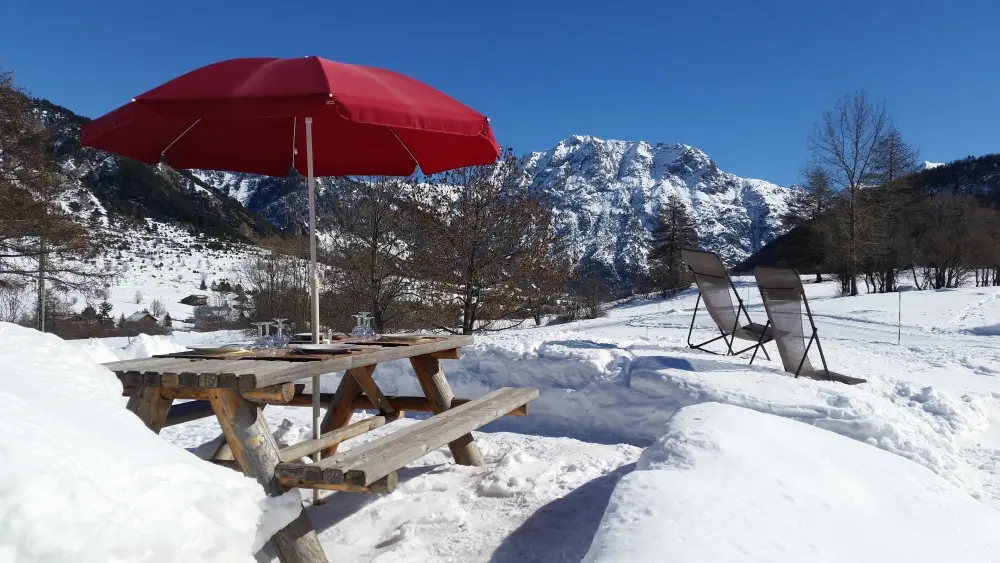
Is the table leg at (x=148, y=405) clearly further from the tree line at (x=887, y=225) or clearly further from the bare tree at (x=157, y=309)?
the bare tree at (x=157, y=309)

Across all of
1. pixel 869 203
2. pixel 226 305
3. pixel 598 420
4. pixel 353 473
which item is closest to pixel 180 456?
pixel 353 473

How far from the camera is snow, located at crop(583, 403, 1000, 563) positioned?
1930 millimetres

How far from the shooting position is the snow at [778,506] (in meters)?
1.93

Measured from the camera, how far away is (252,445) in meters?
2.40

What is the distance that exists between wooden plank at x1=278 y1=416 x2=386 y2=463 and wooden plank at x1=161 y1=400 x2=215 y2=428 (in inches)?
27.6

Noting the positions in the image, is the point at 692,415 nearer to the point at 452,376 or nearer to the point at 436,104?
the point at 436,104

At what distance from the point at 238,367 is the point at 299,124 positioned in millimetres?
2311

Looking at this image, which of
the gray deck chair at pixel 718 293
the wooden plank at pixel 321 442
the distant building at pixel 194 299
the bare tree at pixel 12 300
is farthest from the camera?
the distant building at pixel 194 299

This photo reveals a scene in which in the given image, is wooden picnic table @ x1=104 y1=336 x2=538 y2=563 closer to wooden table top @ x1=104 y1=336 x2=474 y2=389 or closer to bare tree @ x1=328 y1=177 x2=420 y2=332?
wooden table top @ x1=104 y1=336 x2=474 y2=389

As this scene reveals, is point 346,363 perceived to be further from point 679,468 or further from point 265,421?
point 679,468

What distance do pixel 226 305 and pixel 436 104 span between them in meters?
29.1

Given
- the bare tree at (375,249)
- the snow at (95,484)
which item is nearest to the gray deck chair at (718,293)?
the snow at (95,484)

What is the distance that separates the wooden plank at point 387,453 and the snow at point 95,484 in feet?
1.09

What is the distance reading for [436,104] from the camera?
2936mm
